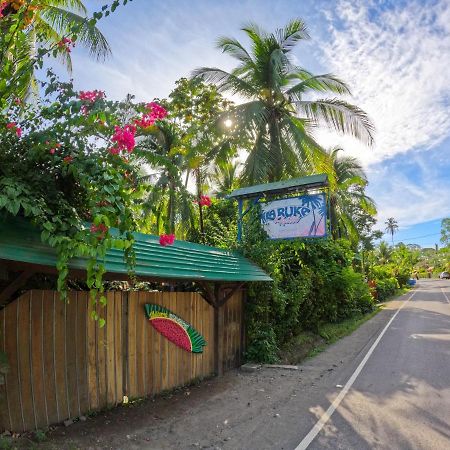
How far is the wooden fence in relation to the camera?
4.91 m

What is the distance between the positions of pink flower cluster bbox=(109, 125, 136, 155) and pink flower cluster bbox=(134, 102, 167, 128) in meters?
0.21

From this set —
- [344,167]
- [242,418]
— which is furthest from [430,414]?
[344,167]

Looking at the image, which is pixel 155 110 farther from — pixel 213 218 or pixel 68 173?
pixel 213 218

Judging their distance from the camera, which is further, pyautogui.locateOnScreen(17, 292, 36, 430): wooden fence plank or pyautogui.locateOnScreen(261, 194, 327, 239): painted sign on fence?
pyautogui.locateOnScreen(261, 194, 327, 239): painted sign on fence

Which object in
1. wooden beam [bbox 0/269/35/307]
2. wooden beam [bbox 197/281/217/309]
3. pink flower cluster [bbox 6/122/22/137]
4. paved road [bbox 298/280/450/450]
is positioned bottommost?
paved road [bbox 298/280/450/450]

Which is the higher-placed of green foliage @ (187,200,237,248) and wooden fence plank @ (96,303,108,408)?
green foliage @ (187,200,237,248)

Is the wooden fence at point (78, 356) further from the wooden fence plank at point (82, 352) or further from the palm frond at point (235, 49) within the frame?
the palm frond at point (235, 49)

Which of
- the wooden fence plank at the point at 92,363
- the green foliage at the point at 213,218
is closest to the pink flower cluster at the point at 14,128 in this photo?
the wooden fence plank at the point at 92,363

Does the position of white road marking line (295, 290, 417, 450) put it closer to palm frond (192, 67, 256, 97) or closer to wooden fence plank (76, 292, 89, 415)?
wooden fence plank (76, 292, 89, 415)

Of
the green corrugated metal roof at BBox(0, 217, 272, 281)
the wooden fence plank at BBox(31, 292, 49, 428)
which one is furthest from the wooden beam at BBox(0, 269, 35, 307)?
the green corrugated metal roof at BBox(0, 217, 272, 281)

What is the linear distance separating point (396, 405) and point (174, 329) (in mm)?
→ 4001

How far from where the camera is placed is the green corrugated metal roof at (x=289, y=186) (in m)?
10.1

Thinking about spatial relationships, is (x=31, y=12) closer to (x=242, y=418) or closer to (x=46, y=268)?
(x=46, y=268)

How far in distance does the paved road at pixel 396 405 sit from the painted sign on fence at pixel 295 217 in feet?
11.6
